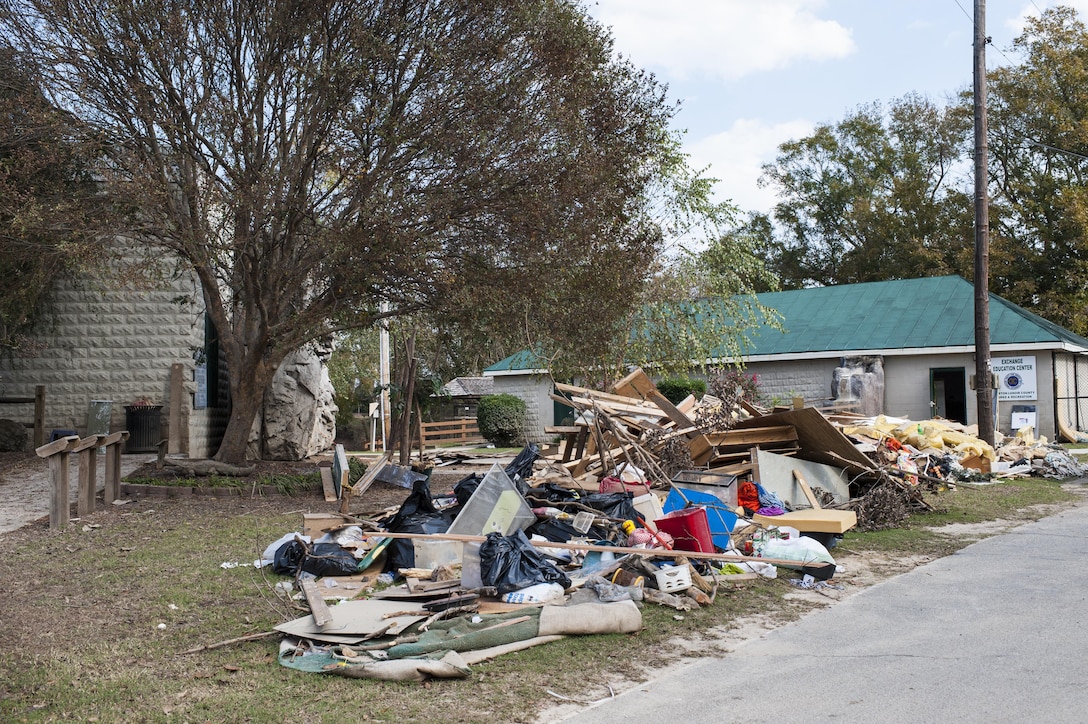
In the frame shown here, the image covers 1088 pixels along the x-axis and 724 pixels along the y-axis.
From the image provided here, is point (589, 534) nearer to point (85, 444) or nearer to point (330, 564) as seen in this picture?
point (330, 564)

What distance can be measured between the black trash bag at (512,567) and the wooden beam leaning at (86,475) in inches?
250

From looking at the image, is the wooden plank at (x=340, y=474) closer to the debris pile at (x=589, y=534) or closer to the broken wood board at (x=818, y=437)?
the debris pile at (x=589, y=534)

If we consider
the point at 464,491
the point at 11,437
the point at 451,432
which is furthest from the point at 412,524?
the point at 451,432

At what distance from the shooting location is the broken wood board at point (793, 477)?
1101cm

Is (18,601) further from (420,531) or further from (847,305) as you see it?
(847,305)

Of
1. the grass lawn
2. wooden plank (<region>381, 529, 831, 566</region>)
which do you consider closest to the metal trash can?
the grass lawn

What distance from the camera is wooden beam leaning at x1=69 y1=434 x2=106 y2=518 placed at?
10977 millimetres

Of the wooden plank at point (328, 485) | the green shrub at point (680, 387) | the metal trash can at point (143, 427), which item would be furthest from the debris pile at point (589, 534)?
the green shrub at point (680, 387)

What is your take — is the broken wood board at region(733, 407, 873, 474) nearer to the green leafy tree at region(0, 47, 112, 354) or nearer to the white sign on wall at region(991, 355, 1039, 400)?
the green leafy tree at region(0, 47, 112, 354)

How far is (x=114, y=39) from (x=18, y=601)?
7.96 meters

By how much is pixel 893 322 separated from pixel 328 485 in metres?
18.4

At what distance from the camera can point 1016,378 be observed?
2361 centimetres

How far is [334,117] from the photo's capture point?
12.4m

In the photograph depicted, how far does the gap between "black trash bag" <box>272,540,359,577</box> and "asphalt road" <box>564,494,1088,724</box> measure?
3.54 metres
